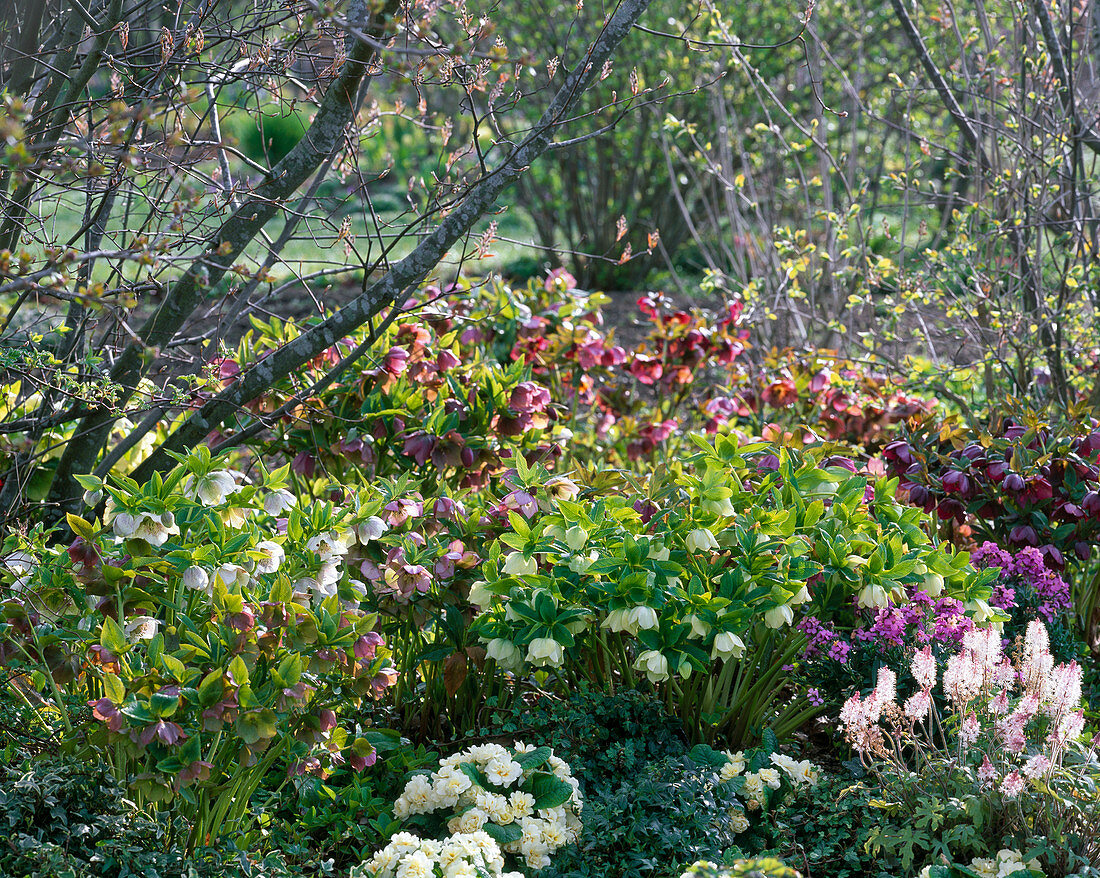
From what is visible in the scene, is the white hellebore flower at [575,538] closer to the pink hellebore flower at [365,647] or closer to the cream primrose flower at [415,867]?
the pink hellebore flower at [365,647]

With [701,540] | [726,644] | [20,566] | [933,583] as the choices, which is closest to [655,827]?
[726,644]

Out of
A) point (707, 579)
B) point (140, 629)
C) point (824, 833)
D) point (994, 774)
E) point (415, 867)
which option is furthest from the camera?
point (707, 579)

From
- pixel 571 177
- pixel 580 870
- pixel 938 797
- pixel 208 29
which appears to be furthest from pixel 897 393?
pixel 571 177

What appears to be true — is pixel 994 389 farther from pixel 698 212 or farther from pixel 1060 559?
pixel 698 212

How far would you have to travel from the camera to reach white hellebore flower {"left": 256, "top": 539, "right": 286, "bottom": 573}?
191 cm

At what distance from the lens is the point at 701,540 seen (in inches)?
83.8

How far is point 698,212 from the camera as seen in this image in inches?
328

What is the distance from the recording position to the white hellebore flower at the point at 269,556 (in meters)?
1.91

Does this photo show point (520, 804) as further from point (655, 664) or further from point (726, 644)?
point (726, 644)

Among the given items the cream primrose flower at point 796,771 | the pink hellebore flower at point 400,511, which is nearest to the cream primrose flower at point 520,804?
the cream primrose flower at point 796,771

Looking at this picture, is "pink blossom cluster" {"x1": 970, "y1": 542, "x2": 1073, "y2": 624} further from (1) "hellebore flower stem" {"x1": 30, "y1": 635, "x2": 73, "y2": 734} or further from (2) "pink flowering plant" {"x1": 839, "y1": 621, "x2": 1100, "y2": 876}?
(1) "hellebore flower stem" {"x1": 30, "y1": 635, "x2": 73, "y2": 734}

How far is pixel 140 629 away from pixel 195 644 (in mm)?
141

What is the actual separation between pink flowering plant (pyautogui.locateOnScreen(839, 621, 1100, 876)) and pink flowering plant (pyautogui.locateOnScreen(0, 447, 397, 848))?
3.35 feet

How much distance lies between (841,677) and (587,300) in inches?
77.4
